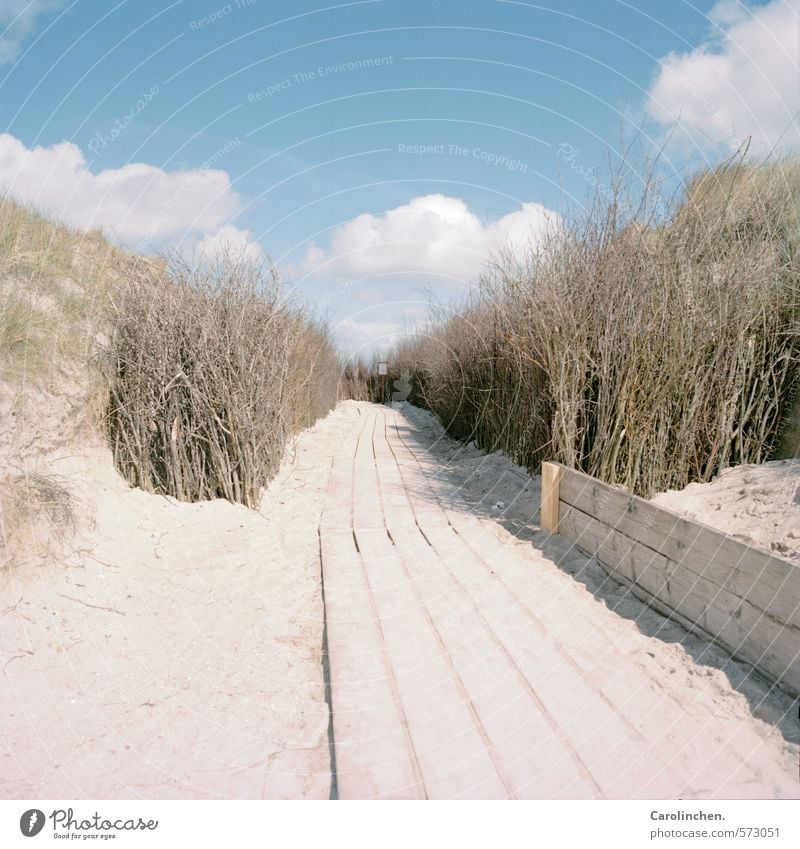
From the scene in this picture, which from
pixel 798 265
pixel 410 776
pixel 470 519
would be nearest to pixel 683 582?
pixel 410 776

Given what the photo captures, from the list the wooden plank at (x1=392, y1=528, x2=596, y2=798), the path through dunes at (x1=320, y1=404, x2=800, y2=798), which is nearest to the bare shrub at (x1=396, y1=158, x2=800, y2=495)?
the path through dunes at (x1=320, y1=404, x2=800, y2=798)

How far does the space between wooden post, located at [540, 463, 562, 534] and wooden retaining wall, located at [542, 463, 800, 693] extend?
266mm

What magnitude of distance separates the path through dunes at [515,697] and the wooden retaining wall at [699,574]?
0.17m

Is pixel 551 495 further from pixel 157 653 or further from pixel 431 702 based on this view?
pixel 157 653

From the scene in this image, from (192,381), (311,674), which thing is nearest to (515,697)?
(311,674)

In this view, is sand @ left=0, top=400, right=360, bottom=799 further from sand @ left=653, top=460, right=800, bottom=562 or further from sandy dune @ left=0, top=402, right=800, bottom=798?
sand @ left=653, top=460, right=800, bottom=562

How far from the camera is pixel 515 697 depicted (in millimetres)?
2111

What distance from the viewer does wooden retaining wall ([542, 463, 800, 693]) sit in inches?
81.0

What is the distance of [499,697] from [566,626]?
0.64 m

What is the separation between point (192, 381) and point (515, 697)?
120 inches

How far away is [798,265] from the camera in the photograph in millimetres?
3893

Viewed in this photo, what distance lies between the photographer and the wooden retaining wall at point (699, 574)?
206 cm
